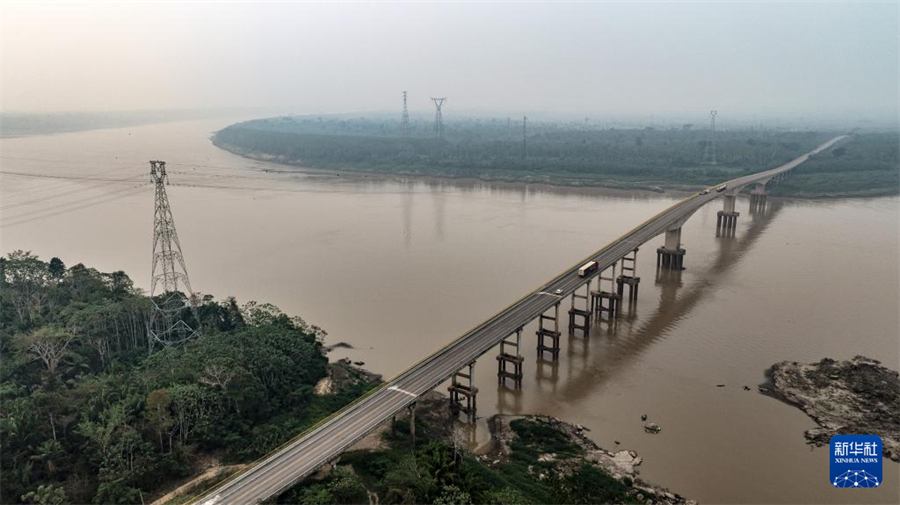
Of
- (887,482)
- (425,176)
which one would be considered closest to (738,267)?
(887,482)

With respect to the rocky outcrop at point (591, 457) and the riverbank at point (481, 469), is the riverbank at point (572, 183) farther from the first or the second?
the riverbank at point (481, 469)

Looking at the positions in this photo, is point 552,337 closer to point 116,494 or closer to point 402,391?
point 402,391

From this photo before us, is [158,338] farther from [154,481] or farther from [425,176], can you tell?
[425,176]

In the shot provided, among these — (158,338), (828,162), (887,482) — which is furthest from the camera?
(828,162)

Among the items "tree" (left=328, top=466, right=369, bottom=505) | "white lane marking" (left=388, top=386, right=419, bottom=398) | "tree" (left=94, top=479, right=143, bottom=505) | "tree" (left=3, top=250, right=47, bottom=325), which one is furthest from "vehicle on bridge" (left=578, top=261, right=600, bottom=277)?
"tree" (left=3, top=250, right=47, bottom=325)

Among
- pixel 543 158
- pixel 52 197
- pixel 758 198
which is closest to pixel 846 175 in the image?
pixel 758 198

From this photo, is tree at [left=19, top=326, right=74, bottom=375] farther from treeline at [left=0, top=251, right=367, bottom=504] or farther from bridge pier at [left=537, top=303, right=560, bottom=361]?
bridge pier at [left=537, top=303, right=560, bottom=361]
